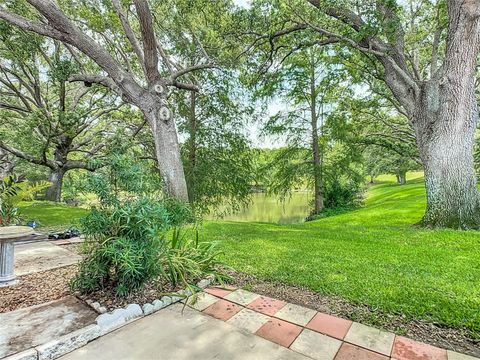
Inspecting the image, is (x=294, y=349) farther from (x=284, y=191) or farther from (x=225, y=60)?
(x=284, y=191)

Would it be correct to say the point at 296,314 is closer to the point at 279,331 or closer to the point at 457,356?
the point at 279,331

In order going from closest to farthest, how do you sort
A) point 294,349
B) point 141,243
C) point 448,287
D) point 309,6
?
1. point 294,349
2. point 141,243
3. point 448,287
4. point 309,6

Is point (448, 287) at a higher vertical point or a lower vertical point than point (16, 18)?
lower

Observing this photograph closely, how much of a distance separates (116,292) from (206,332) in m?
0.91

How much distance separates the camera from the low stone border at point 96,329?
5.03 ft

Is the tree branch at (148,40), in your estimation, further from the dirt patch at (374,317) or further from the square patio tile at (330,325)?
the square patio tile at (330,325)

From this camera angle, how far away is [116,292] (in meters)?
2.21

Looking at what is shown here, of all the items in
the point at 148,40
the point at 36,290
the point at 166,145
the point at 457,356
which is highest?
the point at 148,40

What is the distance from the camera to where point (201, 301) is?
2271 millimetres

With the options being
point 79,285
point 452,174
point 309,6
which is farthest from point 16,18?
point 452,174

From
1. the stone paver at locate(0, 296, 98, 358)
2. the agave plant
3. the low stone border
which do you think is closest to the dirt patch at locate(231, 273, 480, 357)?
the low stone border

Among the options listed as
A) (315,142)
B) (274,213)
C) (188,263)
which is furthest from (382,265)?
(274,213)

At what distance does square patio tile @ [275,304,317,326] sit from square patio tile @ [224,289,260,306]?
30 centimetres

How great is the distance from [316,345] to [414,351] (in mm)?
Answer: 576
